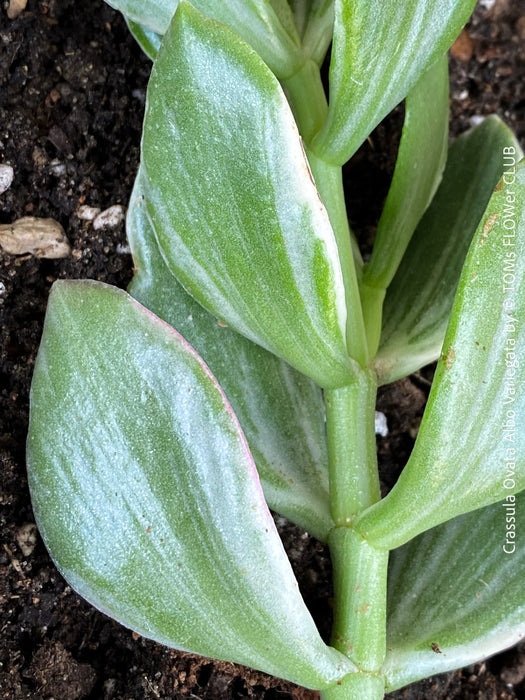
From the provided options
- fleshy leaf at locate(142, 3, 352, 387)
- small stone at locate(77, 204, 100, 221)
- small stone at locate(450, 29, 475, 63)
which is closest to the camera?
fleshy leaf at locate(142, 3, 352, 387)

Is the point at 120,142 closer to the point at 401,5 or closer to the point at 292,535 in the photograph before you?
the point at 401,5

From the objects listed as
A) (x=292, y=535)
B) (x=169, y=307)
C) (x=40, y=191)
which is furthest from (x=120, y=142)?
(x=292, y=535)

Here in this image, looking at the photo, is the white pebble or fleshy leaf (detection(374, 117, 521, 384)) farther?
the white pebble

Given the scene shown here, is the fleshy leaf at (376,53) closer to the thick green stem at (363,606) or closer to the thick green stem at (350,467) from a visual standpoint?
the thick green stem at (350,467)

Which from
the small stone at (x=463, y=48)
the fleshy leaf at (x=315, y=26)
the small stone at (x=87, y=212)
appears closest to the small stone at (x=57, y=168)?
the small stone at (x=87, y=212)

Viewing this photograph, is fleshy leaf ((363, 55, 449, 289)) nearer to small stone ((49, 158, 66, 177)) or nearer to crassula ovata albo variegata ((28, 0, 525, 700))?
crassula ovata albo variegata ((28, 0, 525, 700))

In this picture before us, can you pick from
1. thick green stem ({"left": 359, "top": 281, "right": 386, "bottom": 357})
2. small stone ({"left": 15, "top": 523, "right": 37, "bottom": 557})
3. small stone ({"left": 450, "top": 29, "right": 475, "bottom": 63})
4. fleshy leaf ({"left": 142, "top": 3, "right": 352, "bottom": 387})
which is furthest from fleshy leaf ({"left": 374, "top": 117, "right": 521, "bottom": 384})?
small stone ({"left": 15, "top": 523, "right": 37, "bottom": 557})

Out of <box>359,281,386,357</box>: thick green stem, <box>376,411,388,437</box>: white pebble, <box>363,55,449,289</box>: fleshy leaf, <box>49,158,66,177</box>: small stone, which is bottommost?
<box>376,411,388,437</box>: white pebble

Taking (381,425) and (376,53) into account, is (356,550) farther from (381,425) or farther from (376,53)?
(376,53)
